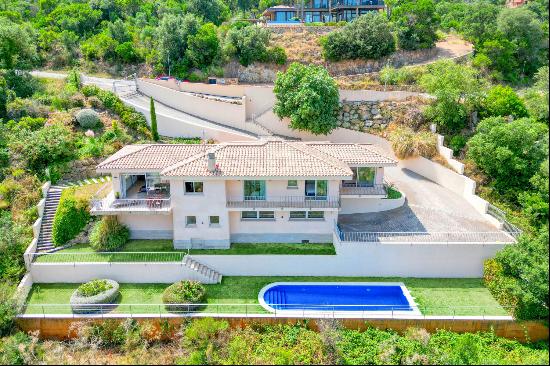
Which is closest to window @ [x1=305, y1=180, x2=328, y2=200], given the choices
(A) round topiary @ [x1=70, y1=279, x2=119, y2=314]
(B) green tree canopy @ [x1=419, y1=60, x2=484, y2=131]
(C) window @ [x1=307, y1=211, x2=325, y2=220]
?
(C) window @ [x1=307, y1=211, x2=325, y2=220]

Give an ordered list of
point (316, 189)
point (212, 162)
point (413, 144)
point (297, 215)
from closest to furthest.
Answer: point (212, 162), point (316, 189), point (297, 215), point (413, 144)

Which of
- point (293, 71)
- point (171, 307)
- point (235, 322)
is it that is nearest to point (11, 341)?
point (171, 307)

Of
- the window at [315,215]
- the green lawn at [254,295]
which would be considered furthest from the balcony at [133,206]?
the window at [315,215]

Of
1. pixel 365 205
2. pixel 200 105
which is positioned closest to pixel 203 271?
pixel 365 205

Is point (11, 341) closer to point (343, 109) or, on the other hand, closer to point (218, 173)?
point (218, 173)

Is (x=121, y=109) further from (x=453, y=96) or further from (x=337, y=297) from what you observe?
(x=453, y=96)

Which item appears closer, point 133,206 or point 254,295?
point 254,295

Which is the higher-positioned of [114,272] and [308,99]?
[308,99]

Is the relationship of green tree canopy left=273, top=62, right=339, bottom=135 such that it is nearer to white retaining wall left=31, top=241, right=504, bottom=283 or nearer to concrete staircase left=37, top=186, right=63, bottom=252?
white retaining wall left=31, top=241, right=504, bottom=283
